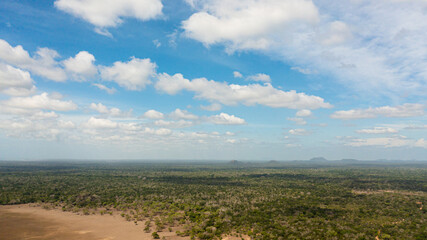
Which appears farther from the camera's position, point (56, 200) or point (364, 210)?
point (56, 200)

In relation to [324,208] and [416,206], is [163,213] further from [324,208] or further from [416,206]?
[416,206]

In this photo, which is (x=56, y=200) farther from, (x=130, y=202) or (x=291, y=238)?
(x=291, y=238)

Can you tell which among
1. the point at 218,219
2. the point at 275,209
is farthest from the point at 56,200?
the point at 275,209

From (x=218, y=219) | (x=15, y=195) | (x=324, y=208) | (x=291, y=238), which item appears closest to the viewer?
(x=291, y=238)

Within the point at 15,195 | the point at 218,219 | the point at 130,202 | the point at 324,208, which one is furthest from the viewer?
the point at 15,195

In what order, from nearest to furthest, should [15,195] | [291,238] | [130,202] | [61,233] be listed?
[291,238], [61,233], [130,202], [15,195]

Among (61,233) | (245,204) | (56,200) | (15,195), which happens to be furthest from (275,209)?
(15,195)
